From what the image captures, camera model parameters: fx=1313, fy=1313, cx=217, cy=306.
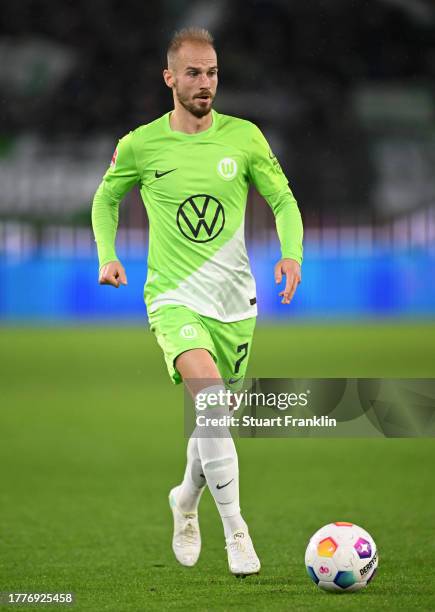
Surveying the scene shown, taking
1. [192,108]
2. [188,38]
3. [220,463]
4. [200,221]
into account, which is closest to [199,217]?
[200,221]

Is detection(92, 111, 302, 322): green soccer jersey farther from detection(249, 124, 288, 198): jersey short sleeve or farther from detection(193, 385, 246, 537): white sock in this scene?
detection(193, 385, 246, 537): white sock

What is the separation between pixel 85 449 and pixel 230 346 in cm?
476

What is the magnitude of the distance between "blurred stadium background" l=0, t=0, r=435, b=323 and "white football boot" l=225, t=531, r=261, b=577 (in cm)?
1702

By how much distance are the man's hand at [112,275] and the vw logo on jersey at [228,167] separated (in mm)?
565

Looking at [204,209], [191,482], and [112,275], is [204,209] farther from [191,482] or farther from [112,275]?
[191,482]

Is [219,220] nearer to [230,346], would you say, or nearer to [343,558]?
[230,346]

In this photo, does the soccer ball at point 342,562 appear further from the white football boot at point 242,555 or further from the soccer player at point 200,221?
the soccer player at point 200,221

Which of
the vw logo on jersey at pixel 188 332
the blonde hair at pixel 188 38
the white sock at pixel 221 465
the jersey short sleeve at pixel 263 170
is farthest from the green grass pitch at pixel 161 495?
the blonde hair at pixel 188 38

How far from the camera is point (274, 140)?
1055 inches

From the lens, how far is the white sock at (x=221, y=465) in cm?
502

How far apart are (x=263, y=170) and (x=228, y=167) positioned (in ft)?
0.50

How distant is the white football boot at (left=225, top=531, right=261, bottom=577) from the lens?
495 cm

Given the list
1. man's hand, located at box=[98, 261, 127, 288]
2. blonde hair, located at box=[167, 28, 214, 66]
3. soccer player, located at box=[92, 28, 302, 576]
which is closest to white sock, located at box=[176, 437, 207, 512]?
soccer player, located at box=[92, 28, 302, 576]

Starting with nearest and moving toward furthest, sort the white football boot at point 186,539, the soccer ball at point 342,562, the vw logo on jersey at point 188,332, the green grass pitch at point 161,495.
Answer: the soccer ball at point 342,562 < the green grass pitch at point 161,495 < the vw logo on jersey at point 188,332 < the white football boot at point 186,539
